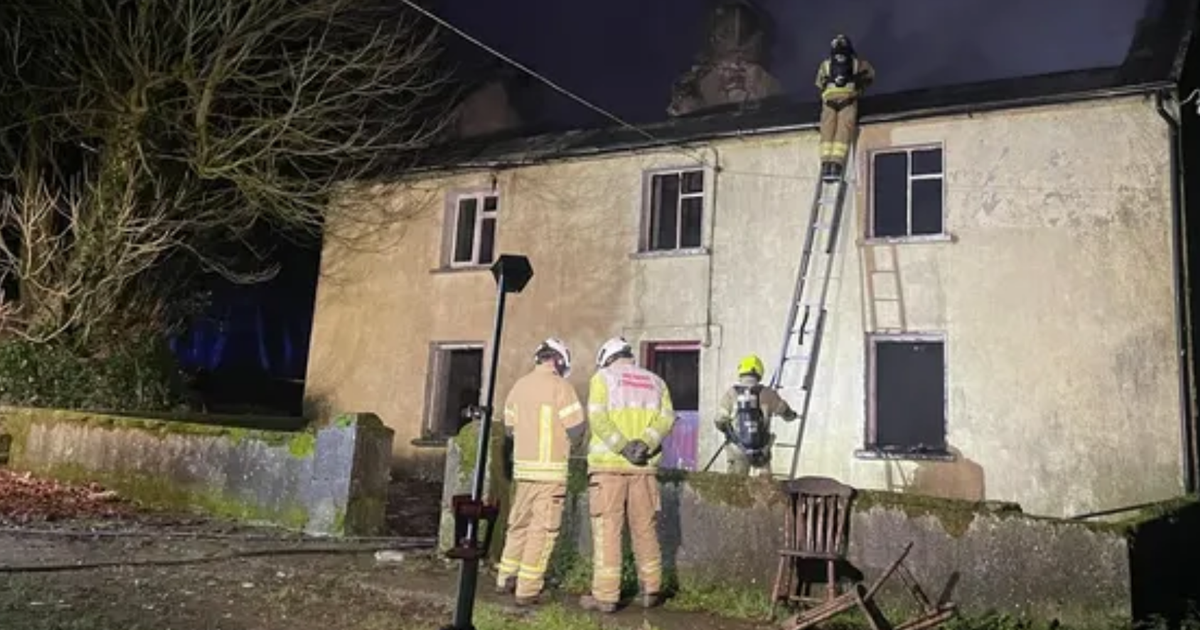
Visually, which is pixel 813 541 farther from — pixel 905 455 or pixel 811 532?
pixel 905 455

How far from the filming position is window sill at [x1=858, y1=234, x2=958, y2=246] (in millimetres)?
11578

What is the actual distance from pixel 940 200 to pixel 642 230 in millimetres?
4187

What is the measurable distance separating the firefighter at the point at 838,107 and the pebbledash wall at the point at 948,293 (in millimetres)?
500

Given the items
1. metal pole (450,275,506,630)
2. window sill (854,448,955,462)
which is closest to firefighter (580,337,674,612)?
metal pole (450,275,506,630)

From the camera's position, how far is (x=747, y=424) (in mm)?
8938

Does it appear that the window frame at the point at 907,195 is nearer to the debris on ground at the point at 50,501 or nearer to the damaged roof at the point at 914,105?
the damaged roof at the point at 914,105

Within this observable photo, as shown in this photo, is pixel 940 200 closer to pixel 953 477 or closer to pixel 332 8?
pixel 953 477

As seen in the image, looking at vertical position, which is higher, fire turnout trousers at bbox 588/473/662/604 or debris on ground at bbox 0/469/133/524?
fire turnout trousers at bbox 588/473/662/604

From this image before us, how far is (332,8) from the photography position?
48.0 feet

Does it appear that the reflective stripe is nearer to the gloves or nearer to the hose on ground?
the gloves

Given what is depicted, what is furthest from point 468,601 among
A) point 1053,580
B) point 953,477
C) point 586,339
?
point 586,339

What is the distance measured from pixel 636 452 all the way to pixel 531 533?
2.73 ft

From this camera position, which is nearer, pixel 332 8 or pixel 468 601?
pixel 468 601

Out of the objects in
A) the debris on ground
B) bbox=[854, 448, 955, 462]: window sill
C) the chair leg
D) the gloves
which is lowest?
the debris on ground
